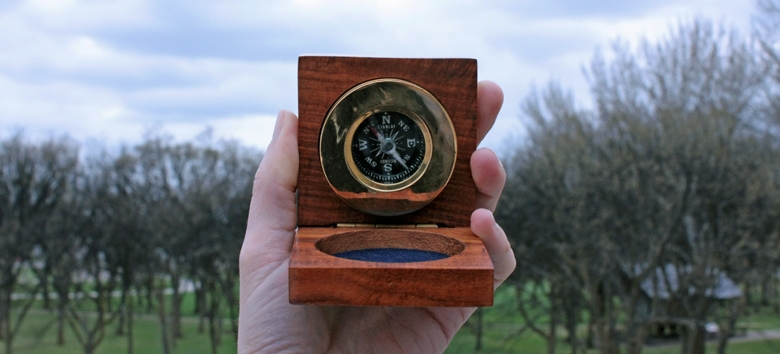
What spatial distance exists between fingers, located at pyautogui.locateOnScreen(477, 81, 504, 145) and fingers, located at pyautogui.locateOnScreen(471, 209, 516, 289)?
506mm

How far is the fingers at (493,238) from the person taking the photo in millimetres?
2123

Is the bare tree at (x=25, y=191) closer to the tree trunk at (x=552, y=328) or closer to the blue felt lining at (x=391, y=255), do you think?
the tree trunk at (x=552, y=328)

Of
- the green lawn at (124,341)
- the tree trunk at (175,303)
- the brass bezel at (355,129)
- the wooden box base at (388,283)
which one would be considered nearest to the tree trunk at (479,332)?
the green lawn at (124,341)

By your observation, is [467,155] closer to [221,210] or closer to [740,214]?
[740,214]

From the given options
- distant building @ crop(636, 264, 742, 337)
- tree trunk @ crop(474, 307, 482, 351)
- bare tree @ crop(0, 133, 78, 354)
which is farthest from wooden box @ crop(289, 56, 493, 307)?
bare tree @ crop(0, 133, 78, 354)

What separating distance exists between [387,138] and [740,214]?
43.7ft

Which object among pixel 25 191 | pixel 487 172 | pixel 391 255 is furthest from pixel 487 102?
pixel 25 191

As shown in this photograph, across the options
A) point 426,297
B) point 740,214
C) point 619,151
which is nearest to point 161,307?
point 619,151

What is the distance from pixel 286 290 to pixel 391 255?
1.47 feet

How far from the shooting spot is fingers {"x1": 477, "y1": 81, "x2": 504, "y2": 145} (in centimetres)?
254

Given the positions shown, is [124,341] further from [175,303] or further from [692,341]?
[692,341]

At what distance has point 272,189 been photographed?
7.76 feet

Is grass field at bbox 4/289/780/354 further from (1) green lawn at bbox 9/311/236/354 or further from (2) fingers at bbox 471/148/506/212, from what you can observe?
(2) fingers at bbox 471/148/506/212

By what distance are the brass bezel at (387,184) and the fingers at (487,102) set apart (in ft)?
0.88
